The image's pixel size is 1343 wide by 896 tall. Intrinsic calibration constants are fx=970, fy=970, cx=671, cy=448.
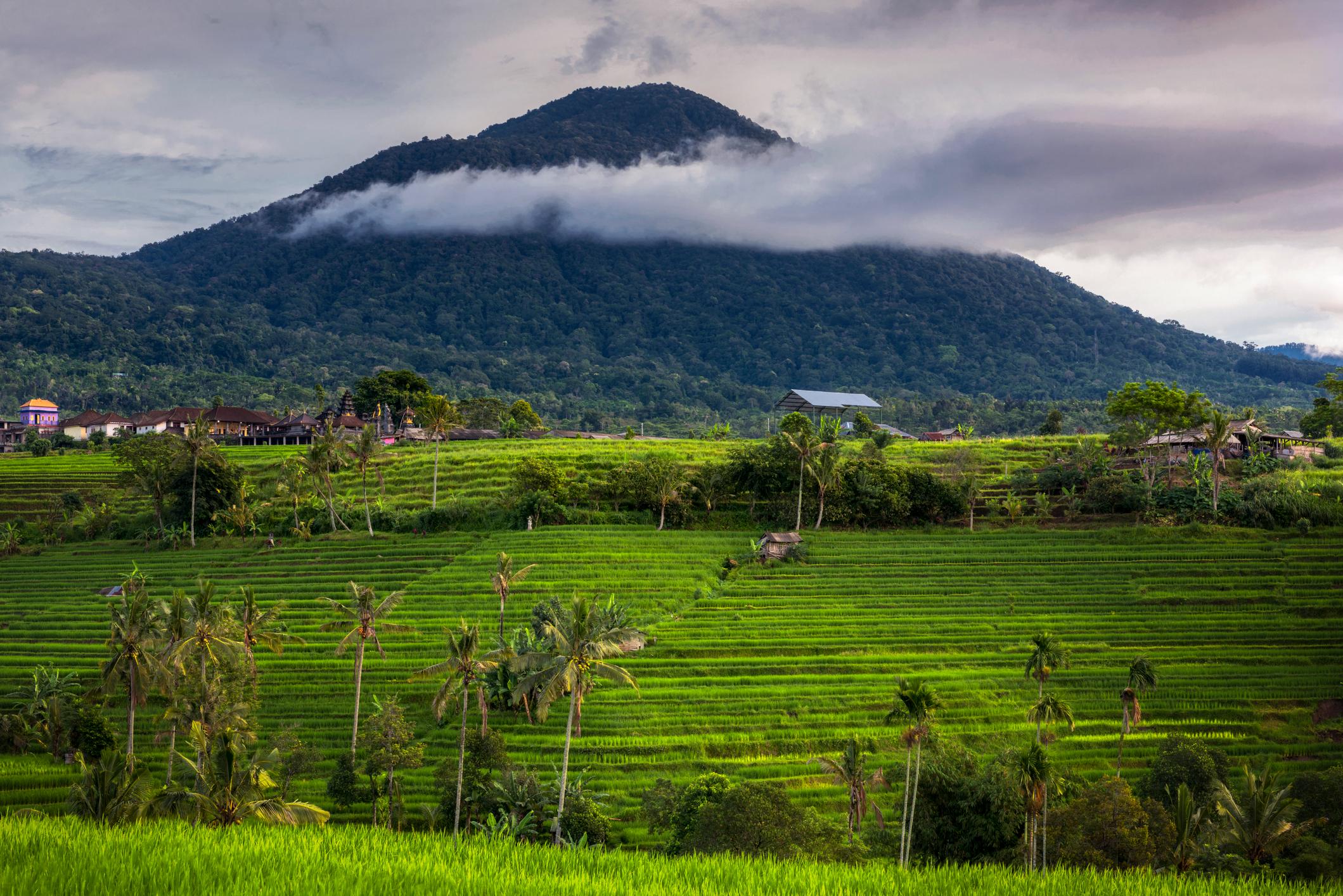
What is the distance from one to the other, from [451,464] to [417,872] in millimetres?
86826

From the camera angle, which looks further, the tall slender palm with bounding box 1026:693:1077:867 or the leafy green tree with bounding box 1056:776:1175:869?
the tall slender palm with bounding box 1026:693:1077:867

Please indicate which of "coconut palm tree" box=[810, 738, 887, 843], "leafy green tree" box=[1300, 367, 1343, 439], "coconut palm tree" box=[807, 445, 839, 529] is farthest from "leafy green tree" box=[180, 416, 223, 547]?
"leafy green tree" box=[1300, 367, 1343, 439]

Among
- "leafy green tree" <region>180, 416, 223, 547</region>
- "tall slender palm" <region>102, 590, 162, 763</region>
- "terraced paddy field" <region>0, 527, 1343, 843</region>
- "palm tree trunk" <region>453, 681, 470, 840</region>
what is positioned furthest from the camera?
"leafy green tree" <region>180, 416, 223, 547</region>

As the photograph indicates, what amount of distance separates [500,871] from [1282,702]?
1908 inches

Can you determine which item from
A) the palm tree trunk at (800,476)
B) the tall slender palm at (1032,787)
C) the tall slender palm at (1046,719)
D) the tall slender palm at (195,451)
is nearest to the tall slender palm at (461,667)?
the tall slender palm at (1032,787)

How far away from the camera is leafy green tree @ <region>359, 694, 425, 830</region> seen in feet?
124

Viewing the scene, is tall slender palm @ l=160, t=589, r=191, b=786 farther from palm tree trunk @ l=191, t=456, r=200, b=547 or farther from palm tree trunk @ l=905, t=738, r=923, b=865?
palm tree trunk @ l=191, t=456, r=200, b=547

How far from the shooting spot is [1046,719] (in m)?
42.2

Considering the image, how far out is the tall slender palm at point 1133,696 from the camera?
43125mm

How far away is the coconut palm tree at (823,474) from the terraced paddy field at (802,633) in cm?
326

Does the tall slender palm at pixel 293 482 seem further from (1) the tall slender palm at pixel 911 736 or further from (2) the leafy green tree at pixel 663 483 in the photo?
(1) the tall slender palm at pixel 911 736

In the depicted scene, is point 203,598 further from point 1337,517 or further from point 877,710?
point 1337,517

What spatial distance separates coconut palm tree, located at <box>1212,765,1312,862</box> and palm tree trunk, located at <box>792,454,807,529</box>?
156 ft

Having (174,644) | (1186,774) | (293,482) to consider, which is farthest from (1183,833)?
(293,482)
